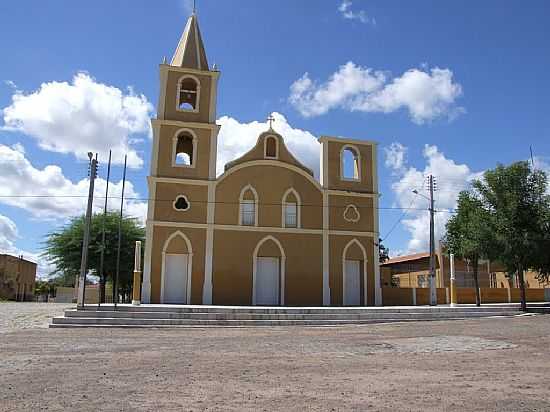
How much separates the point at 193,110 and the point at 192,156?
2.33 m

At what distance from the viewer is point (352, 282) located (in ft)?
88.9

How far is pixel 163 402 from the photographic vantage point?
255 inches

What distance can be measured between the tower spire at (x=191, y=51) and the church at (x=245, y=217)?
67 millimetres

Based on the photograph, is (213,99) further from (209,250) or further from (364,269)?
(364,269)

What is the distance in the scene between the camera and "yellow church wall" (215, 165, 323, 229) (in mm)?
25625

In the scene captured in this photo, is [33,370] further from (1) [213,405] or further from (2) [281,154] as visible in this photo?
(2) [281,154]

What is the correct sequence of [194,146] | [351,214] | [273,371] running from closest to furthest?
[273,371]
[194,146]
[351,214]

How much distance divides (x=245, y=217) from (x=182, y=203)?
10.0ft

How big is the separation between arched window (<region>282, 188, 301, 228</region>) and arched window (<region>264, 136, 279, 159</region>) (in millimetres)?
1991

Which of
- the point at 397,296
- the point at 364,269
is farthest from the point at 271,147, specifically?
the point at 397,296

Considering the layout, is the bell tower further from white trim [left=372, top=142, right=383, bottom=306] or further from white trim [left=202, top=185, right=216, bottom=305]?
white trim [left=372, top=142, right=383, bottom=306]

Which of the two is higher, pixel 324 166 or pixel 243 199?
pixel 324 166

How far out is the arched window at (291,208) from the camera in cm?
2650

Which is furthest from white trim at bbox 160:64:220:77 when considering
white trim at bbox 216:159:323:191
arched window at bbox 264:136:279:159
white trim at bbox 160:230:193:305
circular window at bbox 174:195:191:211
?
white trim at bbox 160:230:193:305
